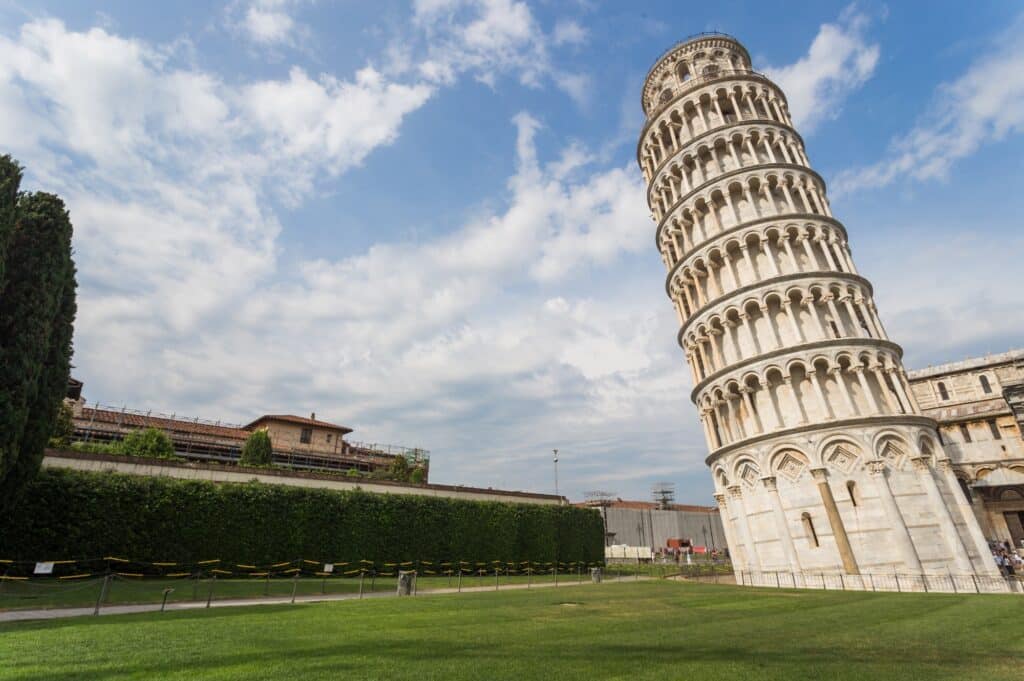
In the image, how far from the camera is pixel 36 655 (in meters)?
8.55

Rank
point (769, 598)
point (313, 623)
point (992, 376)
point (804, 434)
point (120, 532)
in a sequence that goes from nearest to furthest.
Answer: point (313, 623)
point (769, 598)
point (120, 532)
point (804, 434)
point (992, 376)

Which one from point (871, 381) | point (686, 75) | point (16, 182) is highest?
point (686, 75)

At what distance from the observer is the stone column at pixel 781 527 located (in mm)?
26781

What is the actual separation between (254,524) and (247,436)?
99.9 ft

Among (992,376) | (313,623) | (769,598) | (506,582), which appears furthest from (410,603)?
(992,376)

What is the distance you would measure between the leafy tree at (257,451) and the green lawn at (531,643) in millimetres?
→ 29119

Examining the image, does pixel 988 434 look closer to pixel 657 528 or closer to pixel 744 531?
pixel 744 531

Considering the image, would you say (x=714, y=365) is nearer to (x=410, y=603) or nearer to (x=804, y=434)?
(x=804, y=434)

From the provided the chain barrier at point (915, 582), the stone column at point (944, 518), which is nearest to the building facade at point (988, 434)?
the stone column at point (944, 518)

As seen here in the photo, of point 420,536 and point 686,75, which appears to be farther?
point 686,75

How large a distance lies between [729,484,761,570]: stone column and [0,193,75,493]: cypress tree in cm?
3492

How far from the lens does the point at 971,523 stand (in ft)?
82.2

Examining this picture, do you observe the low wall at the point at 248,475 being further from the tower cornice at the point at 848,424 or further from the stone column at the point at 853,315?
the stone column at the point at 853,315

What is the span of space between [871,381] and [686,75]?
30255 mm
